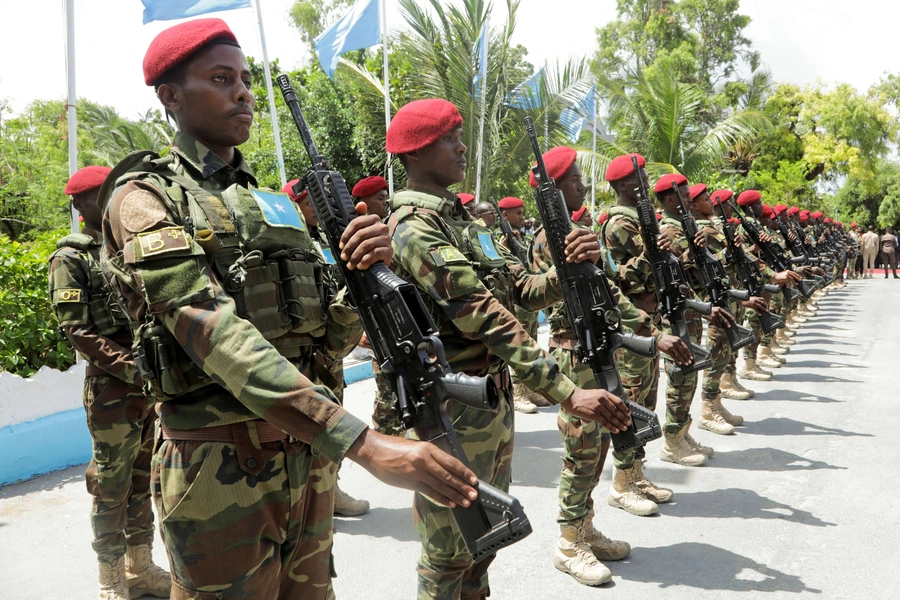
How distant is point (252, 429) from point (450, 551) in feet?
3.46

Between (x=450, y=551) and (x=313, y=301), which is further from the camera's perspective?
(x=450, y=551)

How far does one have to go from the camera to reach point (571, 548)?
11.8 feet

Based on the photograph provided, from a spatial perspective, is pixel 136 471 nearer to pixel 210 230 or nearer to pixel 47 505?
pixel 47 505

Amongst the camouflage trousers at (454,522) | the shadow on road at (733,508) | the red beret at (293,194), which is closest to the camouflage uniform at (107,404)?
the red beret at (293,194)

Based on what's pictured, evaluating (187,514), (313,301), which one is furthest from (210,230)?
(187,514)

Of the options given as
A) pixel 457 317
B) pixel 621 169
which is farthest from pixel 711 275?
pixel 457 317

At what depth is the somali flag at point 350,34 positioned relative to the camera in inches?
393

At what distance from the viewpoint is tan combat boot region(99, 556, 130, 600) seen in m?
3.17

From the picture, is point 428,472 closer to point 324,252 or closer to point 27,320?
point 324,252

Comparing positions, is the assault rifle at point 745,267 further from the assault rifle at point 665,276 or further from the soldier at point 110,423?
the soldier at point 110,423

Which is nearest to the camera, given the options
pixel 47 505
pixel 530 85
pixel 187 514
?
pixel 187 514

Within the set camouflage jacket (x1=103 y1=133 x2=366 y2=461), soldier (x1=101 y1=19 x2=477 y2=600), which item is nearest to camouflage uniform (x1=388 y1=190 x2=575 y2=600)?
soldier (x1=101 y1=19 x2=477 y2=600)

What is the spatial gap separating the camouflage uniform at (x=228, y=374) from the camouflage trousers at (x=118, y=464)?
1565 millimetres

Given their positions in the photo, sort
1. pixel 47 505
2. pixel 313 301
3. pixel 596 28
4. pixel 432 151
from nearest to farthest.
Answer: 1. pixel 313 301
2. pixel 432 151
3. pixel 47 505
4. pixel 596 28
